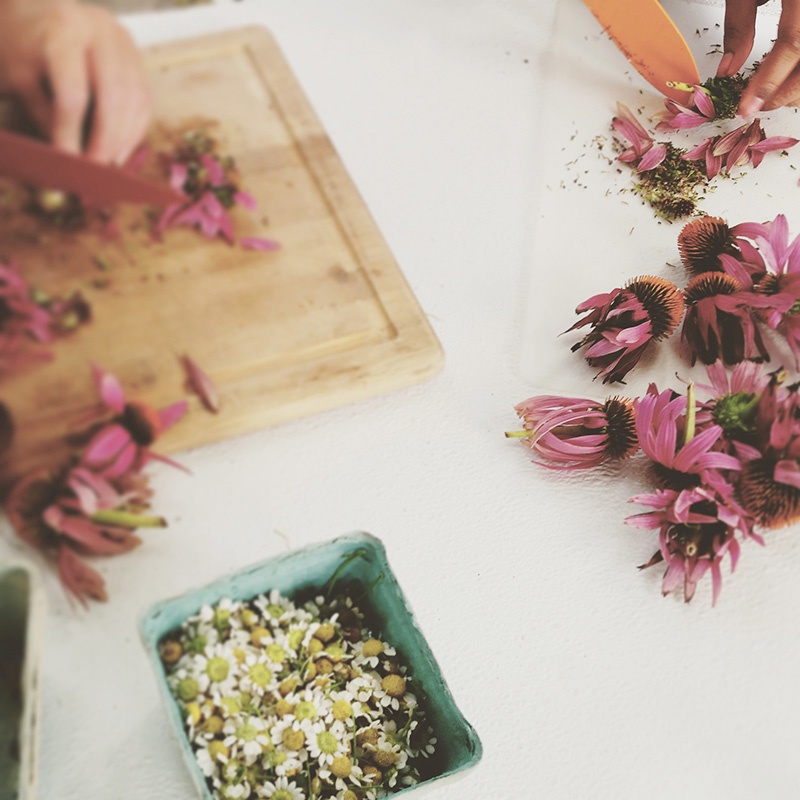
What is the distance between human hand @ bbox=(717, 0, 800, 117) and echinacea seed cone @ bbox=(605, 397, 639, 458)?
0.92 ft

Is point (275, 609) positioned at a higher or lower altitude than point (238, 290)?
lower

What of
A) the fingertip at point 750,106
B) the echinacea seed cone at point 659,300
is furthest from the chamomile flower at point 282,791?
the fingertip at point 750,106

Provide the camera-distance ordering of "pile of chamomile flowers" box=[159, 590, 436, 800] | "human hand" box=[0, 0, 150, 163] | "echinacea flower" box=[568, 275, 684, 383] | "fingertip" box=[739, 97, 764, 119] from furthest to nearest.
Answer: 1. "fingertip" box=[739, 97, 764, 119]
2. "echinacea flower" box=[568, 275, 684, 383]
3. "pile of chamomile flowers" box=[159, 590, 436, 800]
4. "human hand" box=[0, 0, 150, 163]

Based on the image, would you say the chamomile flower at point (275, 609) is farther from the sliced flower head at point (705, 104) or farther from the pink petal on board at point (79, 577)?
the sliced flower head at point (705, 104)

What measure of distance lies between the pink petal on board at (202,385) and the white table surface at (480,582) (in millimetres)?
33

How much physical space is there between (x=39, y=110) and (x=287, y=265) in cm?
18

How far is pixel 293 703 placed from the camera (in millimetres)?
411

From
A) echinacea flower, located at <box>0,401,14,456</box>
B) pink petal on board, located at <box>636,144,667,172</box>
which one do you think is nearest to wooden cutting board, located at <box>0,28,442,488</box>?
echinacea flower, located at <box>0,401,14,456</box>

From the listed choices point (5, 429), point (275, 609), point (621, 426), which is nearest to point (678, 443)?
point (621, 426)

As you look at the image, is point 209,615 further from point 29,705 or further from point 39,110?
point 39,110

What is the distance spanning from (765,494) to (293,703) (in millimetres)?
277

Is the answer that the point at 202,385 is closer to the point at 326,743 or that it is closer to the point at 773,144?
the point at 326,743

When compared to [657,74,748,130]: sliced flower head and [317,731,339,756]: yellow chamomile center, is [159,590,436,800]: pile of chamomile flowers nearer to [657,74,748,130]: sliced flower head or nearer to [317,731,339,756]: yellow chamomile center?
[317,731,339,756]: yellow chamomile center

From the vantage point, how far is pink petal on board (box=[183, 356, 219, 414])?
16.9 inches
